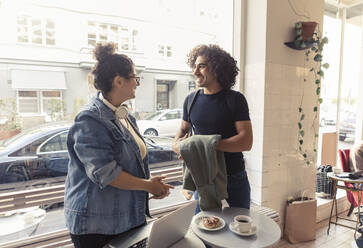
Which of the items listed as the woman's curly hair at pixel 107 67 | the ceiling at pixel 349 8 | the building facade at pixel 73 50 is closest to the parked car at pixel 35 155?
the building facade at pixel 73 50

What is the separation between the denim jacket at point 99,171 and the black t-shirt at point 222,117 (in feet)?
1.56

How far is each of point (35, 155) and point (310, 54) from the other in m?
2.62

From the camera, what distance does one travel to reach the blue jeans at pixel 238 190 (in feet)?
4.55

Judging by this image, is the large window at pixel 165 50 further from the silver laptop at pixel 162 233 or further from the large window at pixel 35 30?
the silver laptop at pixel 162 233

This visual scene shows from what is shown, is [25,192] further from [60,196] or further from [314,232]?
[314,232]

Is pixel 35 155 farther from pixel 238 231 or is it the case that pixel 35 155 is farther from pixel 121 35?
pixel 238 231

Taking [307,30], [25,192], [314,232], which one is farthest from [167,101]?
[314,232]

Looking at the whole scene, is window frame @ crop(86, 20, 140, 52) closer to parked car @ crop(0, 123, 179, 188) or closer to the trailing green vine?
parked car @ crop(0, 123, 179, 188)

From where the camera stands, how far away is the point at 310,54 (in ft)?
8.43

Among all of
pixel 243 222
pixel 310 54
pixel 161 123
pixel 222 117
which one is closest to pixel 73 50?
pixel 161 123

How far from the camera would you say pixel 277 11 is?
2.25 m

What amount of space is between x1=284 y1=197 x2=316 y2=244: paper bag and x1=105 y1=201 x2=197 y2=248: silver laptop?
5.69 feet

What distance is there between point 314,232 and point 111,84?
8.42 feet

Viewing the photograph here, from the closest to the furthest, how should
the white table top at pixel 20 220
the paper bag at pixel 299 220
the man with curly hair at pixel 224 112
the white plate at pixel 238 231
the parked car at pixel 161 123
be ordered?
the white plate at pixel 238 231 < the man with curly hair at pixel 224 112 < the white table top at pixel 20 220 < the parked car at pixel 161 123 < the paper bag at pixel 299 220
